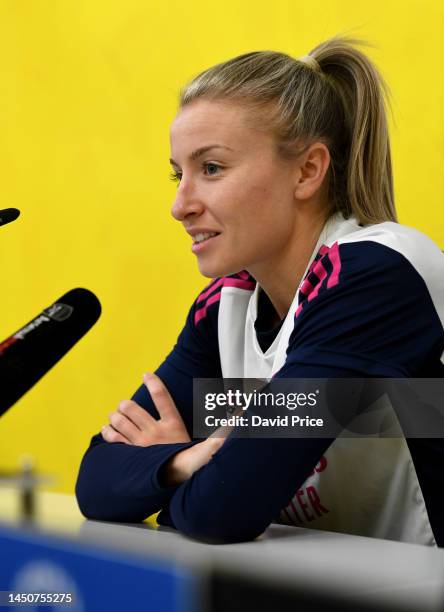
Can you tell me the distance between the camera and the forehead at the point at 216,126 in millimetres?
1086

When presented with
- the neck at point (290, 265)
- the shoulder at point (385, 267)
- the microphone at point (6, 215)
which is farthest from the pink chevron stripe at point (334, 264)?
the microphone at point (6, 215)

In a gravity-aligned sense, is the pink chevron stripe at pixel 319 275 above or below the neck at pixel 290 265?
below

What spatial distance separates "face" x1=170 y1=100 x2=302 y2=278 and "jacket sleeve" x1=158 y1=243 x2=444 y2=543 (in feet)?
0.45

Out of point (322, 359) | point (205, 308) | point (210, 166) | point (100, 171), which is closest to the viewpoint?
point (322, 359)

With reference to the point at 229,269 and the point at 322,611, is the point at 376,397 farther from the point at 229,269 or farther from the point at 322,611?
the point at 322,611

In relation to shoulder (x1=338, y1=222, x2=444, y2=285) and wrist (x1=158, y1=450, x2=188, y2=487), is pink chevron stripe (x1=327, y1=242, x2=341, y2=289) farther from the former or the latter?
wrist (x1=158, y1=450, x2=188, y2=487)

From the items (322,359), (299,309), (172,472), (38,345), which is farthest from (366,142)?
(38,345)

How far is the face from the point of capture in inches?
42.7

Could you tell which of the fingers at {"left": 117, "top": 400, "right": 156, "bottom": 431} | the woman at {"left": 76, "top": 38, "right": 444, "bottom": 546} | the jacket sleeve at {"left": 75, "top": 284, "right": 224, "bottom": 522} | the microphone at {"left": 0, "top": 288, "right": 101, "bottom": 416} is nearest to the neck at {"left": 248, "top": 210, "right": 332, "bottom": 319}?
the woman at {"left": 76, "top": 38, "right": 444, "bottom": 546}

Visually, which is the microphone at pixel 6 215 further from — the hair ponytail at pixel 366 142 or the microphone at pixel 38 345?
the hair ponytail at pixel 366 142

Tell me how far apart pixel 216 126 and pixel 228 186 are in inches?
3.0

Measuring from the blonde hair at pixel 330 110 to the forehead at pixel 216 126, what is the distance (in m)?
0.01

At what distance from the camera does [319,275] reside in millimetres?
1017

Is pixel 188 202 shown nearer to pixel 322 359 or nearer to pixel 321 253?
pixel 321 253
